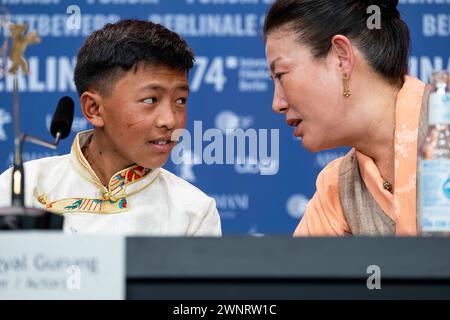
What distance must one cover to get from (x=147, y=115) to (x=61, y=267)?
95 centimetres

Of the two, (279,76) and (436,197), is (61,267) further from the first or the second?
(279,76)

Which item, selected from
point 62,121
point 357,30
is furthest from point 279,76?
point 62,121

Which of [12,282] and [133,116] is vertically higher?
[133,116]

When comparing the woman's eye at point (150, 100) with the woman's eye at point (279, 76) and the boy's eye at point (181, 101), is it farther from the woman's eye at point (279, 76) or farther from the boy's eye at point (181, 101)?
the woman's eye at point (279, 76)

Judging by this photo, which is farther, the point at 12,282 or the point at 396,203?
the point at 396,203

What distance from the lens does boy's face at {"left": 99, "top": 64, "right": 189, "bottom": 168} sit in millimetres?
1708

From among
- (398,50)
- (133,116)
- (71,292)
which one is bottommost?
(71,292)

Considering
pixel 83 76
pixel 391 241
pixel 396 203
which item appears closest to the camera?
pixel 391 241

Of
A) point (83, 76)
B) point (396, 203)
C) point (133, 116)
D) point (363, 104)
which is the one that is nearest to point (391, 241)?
point (396, 203)

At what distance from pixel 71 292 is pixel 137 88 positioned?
99 centimetres

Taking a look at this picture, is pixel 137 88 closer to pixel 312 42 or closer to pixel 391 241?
pixel 312 42

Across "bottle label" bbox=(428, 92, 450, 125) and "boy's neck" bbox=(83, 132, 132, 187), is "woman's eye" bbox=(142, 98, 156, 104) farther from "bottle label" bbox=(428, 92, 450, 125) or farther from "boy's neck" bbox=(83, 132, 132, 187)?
"bottle label" bbox=(428, 92, 450, 125)

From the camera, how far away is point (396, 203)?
56.2 inches

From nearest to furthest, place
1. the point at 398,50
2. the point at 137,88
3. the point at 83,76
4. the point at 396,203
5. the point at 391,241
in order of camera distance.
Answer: the point at 391,241, the point at 396,203, the point at 398,50, the point at 137,88, the point at 83,76
